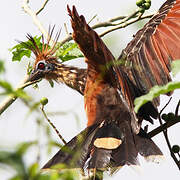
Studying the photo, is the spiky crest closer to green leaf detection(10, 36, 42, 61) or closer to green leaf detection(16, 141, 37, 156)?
green leaf detection(10, 36, 42, 61)

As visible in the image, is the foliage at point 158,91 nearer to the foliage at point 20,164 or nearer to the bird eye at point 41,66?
the foliage at point 20,164

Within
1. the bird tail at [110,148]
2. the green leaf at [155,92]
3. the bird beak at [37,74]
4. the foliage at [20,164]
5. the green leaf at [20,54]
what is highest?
the foliage at [20,164]

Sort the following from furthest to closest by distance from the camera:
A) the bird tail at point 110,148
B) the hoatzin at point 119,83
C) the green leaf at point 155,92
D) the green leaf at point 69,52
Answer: the green leaf at point 69,52
the hoatzin at point 119,83
the bird tail at point 110,148
the green leaf at point 155,92

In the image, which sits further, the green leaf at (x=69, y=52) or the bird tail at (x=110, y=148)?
the green leaf at (x=69, y=52)

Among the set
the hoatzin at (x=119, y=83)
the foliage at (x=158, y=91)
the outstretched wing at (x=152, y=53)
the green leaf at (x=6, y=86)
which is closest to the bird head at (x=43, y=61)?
the hoatzin at (x=119, y=83)

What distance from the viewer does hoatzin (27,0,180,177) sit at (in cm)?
241

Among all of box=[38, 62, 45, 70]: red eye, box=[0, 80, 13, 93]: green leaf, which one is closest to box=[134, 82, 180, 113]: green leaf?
box=[0, 80, 13, 93]: green leaf

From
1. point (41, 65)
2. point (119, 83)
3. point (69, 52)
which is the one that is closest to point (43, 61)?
point (41, 65)

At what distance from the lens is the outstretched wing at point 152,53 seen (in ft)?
9.22

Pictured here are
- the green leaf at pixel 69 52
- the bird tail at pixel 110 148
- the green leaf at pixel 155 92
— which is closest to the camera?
the green leaf at pixel 155 92

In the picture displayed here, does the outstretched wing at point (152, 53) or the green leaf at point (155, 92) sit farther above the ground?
the green leaf at point (155, 92)

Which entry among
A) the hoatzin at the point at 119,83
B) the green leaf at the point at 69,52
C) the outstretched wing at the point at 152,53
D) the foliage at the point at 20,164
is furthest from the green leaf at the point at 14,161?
the green leaf at the point at 69,52

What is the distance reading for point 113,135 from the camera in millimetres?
2768

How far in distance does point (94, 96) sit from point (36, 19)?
78 centimetres
